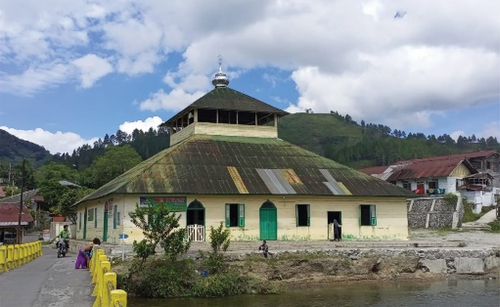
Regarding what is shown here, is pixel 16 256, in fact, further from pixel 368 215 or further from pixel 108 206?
pixel 368 215

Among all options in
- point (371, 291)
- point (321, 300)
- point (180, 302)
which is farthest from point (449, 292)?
point (180, 302)

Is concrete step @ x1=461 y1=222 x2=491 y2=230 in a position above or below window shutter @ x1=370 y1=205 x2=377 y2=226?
below

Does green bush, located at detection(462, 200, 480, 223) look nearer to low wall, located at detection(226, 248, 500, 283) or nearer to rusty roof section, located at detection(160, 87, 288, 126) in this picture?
low wall, located at detection(226, 248, 500, 283)

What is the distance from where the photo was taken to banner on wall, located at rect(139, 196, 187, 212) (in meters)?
24.5

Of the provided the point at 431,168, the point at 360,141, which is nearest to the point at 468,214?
the point at 431,168

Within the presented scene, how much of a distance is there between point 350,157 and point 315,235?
96618 mm

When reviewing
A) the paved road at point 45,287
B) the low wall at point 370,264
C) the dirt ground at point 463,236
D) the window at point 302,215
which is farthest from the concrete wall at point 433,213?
the paved road at point 45,287

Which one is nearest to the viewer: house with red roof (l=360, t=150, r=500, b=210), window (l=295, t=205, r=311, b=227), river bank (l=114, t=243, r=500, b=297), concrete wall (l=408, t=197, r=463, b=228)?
river bank (l=114, t=243, r=500, b=297)

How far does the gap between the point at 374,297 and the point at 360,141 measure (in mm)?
135544

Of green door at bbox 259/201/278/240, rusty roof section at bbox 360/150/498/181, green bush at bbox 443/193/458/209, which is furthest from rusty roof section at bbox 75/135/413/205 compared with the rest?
rusty roof section at bbox 360/150/498/181

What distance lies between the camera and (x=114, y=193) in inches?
952

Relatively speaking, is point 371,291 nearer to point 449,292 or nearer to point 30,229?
point 449,292

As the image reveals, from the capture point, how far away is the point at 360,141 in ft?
499

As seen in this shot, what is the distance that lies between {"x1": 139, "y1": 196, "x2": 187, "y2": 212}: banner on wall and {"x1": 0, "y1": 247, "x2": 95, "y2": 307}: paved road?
7.04 metres
